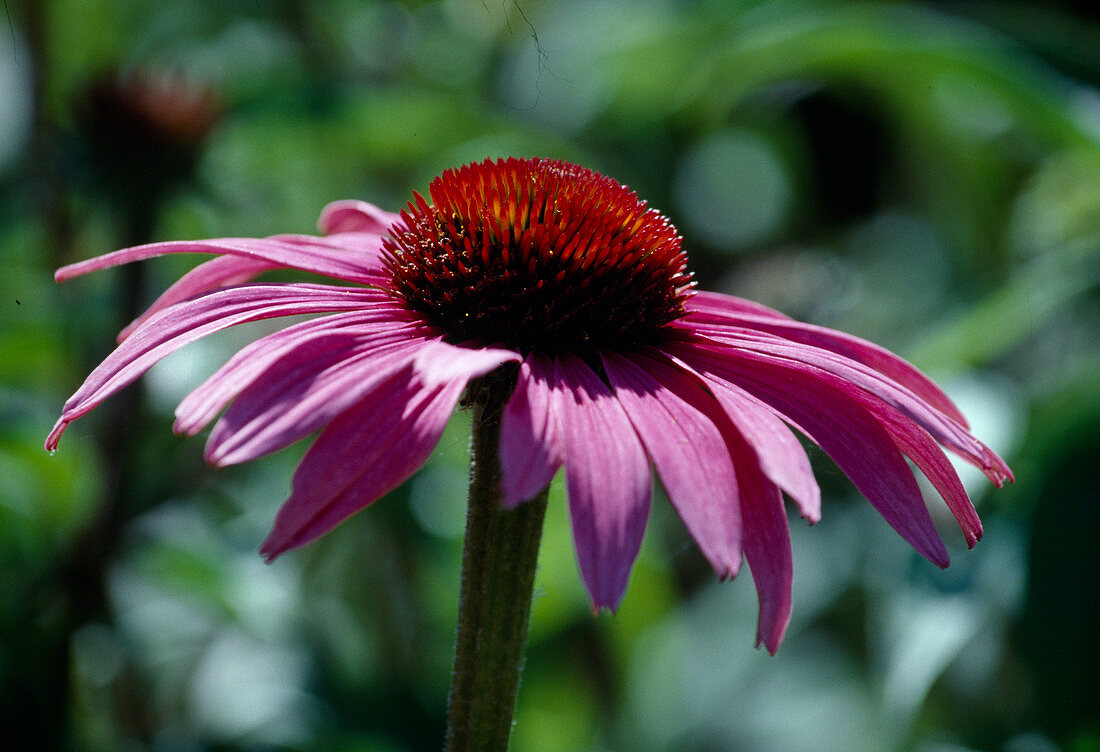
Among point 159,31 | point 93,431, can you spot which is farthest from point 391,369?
point 159,31

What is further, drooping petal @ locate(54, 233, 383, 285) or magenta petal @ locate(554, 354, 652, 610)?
drooping petal @ locate(54, 233, 383, 285)

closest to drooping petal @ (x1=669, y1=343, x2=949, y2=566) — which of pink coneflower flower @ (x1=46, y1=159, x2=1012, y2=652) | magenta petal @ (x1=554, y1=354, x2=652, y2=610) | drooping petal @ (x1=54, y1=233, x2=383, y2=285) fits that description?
pink coneflower flower @ (x1=46, y1=159, x2=1012, y2=652)

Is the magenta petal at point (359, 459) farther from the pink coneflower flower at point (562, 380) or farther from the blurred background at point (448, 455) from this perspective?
the blurred background at point (448, 455)

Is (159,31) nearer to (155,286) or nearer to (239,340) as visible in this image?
(239,340)

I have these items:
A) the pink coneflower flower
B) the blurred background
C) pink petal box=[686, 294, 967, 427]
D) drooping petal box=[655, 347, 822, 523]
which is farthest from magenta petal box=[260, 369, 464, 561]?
the blurred background

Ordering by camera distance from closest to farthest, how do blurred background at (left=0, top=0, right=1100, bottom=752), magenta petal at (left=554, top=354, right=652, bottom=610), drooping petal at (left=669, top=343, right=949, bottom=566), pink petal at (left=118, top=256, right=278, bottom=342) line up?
magenta petal at (left=554, top=354, right=652, bottom=610) < drooping petal at (left=669, top=343, right=949, bottom=566) < pink petal at (left=118, top=256, right=278, bottom=342) < blurred background at (left=0, top=0, right=1100, bottom=752)

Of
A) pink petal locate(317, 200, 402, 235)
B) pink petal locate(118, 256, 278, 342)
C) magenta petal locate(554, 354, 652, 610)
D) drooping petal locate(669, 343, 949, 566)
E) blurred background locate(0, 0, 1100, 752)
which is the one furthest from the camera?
blurred background locate(0, 0, 1100, 752)

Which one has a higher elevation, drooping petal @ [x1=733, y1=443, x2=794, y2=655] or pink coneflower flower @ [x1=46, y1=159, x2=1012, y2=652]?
pink coneflower flower @ [x1=46, y1=159, x2=1012, y2=652]

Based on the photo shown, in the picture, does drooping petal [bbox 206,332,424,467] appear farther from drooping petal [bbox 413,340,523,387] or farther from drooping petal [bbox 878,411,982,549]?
drooping petal [bbox 878,411,982,549]

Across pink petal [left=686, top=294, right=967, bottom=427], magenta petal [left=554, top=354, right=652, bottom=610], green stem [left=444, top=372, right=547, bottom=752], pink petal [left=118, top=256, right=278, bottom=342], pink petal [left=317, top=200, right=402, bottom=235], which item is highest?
pink petal [left=317, top=200, right=402, bottom=235]
